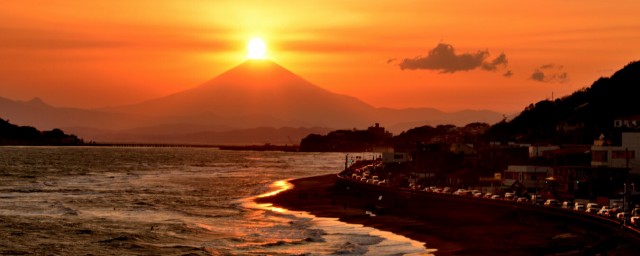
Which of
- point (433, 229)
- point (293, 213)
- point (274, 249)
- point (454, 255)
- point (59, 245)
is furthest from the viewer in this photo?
point (293, 213)

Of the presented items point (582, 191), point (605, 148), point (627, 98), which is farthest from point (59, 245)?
point (627, 98)

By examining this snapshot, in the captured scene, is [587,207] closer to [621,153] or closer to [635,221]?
[635,221]

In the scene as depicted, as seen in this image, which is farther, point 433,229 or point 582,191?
point 582,191

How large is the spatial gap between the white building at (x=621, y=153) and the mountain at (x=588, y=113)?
1332 inches

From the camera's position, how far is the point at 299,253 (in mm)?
58031

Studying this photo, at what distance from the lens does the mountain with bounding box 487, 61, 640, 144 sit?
149375 mm

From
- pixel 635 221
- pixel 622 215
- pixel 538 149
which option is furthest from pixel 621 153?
pixel 635 221

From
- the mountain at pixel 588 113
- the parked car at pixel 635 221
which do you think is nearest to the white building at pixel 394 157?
the mountain at pixel 588 113

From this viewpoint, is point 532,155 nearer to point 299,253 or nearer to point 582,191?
point 582,191

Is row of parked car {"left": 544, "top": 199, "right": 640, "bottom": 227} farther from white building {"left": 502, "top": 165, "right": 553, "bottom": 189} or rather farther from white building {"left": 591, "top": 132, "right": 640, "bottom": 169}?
white building {"left": 502, "top": 165, "right": 553, "bottom": 189}

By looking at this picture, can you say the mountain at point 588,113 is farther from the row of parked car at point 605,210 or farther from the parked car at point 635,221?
the parked car at point 635,221

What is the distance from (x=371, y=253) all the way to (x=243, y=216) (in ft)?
102

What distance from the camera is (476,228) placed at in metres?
68.6

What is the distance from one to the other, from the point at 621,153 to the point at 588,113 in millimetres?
73986
